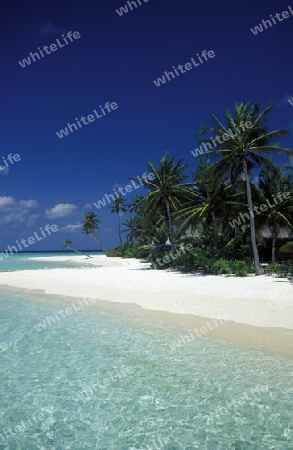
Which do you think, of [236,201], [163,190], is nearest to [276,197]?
[236,201]

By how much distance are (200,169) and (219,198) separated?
122 inches

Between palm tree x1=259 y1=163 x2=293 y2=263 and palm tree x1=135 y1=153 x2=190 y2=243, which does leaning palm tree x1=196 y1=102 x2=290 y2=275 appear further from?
palm tree x1=135 y1=153 x2=190 y2=243

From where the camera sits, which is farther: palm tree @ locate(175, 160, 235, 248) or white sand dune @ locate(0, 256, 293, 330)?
palm tree @ locate(175, 160, 235, 248)

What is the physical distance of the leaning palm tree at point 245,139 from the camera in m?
18.9

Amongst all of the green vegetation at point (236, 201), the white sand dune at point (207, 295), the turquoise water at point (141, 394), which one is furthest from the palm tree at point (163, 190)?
the turquoise water at point (141, 394)

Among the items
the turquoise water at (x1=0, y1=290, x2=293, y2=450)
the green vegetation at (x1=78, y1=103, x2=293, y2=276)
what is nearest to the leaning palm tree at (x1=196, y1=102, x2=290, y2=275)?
the green vegetation at (x1=78, y1=103, x2=293, y2=276)

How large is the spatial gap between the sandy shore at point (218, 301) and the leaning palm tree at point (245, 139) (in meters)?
5.70

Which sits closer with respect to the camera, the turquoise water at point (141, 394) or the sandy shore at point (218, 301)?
the turquoise water at point (141, 394)

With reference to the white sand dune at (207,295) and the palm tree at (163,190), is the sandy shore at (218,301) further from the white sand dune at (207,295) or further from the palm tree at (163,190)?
the palm tree at (163,190)

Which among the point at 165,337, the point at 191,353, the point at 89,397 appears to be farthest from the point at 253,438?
the point at 165,337

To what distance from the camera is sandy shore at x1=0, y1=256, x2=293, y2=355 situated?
819cm

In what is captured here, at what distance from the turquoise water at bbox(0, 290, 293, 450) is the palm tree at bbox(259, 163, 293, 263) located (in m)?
15.2

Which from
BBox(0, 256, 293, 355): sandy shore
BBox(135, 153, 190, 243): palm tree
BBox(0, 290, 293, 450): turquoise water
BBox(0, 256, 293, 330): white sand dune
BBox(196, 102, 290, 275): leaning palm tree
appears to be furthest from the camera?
BBox(135, 153, 190, 243): palm tree

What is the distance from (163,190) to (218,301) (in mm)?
17628
